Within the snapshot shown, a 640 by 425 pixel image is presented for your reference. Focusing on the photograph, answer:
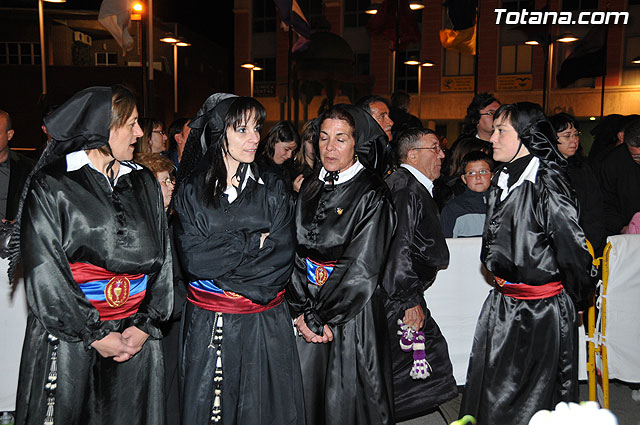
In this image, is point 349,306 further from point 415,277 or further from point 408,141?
point 408,141

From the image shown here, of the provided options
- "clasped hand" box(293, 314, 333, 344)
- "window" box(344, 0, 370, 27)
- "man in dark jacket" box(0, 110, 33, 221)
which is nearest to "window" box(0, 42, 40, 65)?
"window" box(344, 0, 370, 27)

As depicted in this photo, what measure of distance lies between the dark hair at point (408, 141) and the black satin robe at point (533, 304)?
1066 mm

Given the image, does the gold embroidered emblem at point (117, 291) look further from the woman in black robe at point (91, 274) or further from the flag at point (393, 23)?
the flag at point (393, 23)

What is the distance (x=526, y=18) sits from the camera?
16.3 meters

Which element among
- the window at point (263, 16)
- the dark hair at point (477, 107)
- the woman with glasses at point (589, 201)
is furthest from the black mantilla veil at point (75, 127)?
the window at point (263, 16)

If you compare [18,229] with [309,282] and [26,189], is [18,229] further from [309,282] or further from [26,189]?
[309,282]

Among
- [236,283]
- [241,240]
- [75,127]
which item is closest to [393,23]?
[241,240]

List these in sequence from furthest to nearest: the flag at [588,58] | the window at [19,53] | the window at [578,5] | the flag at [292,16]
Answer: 1. the window at [578,5]
2. the window at [19,53]
3. the flag at [588,58]
4. the flag at [292,16]

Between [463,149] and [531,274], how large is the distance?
2.64m

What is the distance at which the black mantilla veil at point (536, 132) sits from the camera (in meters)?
3.77

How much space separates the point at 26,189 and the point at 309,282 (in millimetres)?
1761

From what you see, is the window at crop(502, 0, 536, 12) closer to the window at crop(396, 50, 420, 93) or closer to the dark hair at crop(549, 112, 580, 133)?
the window at crop(396, 50, 420, 93)

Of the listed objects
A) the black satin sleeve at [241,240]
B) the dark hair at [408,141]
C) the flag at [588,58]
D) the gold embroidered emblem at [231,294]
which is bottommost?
the gold embroidered emblem at [231,294]

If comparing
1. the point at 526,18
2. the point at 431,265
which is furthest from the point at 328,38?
the point at 431,265
